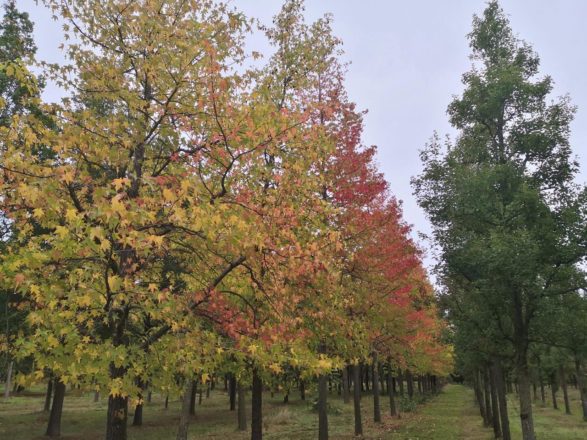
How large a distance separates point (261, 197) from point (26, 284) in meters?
4.31

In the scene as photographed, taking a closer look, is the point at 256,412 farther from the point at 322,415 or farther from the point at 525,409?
the point at 525,409

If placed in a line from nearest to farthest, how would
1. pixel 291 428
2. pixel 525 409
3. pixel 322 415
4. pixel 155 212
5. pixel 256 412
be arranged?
pixel 155 212, pixel 525 409, pixel 256 412, pixel 322 415, pixel 291 428

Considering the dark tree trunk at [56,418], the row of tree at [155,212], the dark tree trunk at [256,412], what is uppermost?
the row of tree at [155,212]

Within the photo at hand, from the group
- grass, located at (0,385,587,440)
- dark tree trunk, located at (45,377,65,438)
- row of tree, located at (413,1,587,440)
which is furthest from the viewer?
dark tree trunk, located at (45,377,65,438)

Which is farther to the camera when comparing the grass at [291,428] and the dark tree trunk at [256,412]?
the grass at [291,428]

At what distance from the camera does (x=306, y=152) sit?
8891 mm

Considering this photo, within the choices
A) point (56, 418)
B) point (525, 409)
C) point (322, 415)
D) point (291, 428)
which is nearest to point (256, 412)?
point (322, 415)

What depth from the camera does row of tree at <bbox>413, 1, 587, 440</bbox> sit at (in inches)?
516

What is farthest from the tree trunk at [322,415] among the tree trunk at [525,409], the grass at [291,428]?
the tree trunk at [525,409]

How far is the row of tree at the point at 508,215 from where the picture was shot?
13109 mm

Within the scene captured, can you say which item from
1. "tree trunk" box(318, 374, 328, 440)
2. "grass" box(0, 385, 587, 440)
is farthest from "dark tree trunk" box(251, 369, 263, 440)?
"grass" box(0, 385, 587, 440)

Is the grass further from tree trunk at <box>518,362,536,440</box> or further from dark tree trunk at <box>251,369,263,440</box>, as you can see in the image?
tree trunk at <box>518,362,536,440</box>

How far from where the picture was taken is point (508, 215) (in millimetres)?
14039

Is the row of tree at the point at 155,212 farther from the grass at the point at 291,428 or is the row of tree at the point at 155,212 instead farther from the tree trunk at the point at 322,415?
the grass at the point at 291,428
